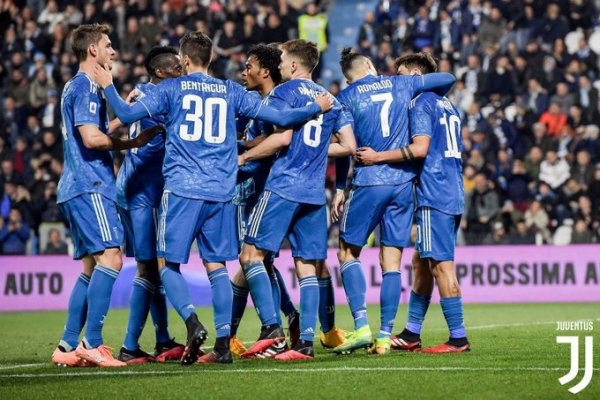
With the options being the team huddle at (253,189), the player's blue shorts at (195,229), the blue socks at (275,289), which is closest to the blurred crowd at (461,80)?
the blue socks at (275,289)

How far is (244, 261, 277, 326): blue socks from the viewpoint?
9.84 metres

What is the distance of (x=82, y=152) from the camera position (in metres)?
9.77

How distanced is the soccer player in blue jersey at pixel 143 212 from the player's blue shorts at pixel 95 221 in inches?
17.3

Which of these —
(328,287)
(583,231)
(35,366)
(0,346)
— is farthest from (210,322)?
(583,231)

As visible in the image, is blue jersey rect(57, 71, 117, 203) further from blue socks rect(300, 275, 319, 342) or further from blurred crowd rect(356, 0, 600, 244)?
blurred crowd rect(356, 0, 600, 244)

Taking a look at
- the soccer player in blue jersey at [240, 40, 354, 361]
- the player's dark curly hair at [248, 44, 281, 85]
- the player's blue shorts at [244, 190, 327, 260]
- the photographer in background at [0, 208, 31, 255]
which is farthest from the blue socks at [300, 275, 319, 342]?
the photographer in background at [0, 208, 31, 255]

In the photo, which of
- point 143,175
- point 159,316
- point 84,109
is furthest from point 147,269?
point 84,109

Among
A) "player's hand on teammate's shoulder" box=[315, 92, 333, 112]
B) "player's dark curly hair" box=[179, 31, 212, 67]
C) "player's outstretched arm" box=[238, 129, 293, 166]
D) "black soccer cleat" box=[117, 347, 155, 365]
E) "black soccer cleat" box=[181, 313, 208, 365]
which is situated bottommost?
"black soccer cleat" box=[117, 347, 155, 365]

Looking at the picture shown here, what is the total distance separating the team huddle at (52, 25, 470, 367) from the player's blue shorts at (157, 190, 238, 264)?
0.01 meters

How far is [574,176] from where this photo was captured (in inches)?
827

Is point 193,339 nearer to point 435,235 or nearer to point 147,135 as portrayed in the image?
point 147,135

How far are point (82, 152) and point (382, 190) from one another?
8.63 ft

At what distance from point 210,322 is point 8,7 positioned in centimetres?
1278

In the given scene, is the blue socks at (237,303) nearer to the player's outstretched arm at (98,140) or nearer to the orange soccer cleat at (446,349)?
the orange soccer cleat at (446,349)
